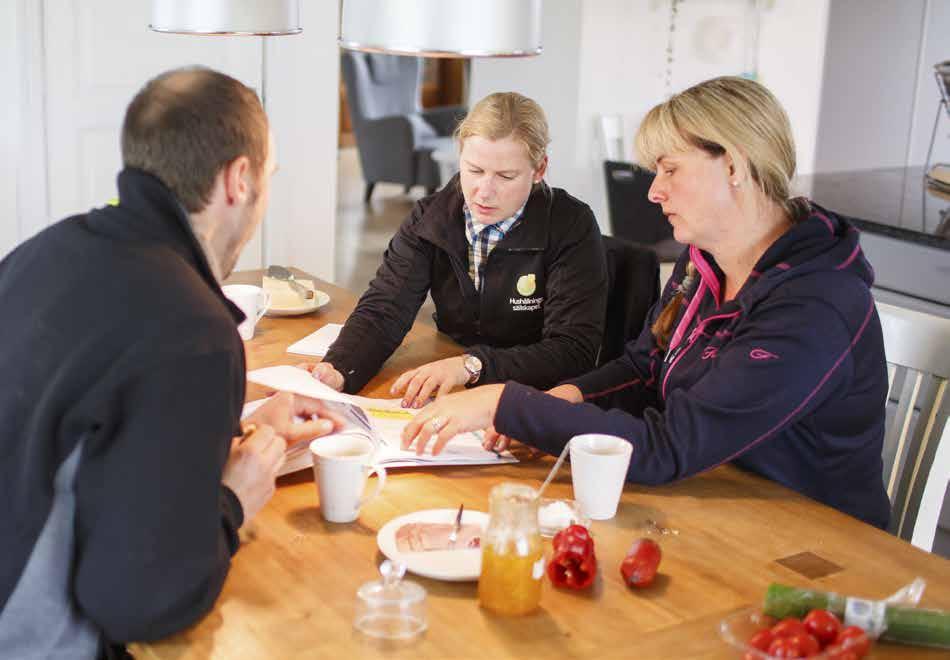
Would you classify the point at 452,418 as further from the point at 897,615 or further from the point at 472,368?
the point at 897,615

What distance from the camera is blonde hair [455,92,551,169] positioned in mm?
2338

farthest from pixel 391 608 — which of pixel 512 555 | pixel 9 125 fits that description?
pixel 9 125

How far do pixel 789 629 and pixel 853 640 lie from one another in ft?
0.22

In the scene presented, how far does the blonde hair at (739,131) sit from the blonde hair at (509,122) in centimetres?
41

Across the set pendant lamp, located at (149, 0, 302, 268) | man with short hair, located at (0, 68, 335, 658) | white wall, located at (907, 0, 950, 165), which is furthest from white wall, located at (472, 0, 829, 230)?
man with short hair, located at (0, 68, 335, 658)

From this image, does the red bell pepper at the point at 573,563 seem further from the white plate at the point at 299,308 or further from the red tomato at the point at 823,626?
the white plate at the point at 299,308

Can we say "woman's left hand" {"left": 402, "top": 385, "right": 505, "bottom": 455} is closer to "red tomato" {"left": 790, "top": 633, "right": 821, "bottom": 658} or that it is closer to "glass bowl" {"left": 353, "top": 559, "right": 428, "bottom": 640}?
"glass bowl" {"left": 353, "top": 559, "right": 428, "bottom": 640}

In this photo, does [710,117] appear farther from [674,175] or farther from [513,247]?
[513,247]

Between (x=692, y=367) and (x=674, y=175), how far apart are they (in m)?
0.31

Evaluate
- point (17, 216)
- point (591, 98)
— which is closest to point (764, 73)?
point (591, 98)

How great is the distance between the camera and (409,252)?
252 centimetres

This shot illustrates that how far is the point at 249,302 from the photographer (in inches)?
95.5

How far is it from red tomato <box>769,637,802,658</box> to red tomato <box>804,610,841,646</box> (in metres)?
0.05

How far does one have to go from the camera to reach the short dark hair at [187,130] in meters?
1.39
